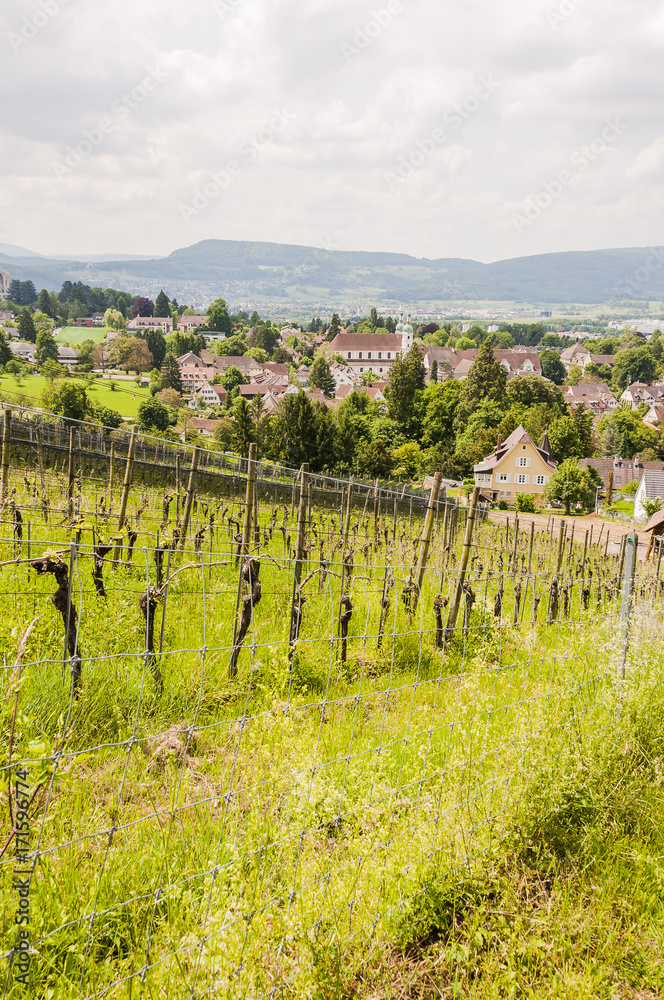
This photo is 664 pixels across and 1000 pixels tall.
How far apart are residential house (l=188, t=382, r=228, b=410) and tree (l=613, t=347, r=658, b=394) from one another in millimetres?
80403

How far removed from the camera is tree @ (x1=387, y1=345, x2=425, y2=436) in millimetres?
73438

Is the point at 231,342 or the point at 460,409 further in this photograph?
the point at 231,342

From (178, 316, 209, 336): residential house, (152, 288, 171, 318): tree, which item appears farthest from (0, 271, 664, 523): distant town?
(178, 316, 209, 336): residential house

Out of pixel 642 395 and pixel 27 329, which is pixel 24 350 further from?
pixel 642 395

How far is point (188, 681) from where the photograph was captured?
13.0ft

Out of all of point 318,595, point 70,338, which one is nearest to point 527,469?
point 318,595

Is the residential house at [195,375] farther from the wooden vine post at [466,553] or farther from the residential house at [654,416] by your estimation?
the wooden vine post at [466,553]

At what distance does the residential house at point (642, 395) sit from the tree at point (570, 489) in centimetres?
6100

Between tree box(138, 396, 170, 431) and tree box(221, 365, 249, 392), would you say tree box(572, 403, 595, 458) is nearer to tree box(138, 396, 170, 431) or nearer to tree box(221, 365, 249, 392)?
tree box(138, 396, 170, 431)

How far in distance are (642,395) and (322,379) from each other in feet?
192

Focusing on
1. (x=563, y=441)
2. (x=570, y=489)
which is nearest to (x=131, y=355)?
(x=563, y=441)

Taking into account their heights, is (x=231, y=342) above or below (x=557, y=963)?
above

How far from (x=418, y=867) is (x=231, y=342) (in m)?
140

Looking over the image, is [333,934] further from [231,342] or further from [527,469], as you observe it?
[231,342]
